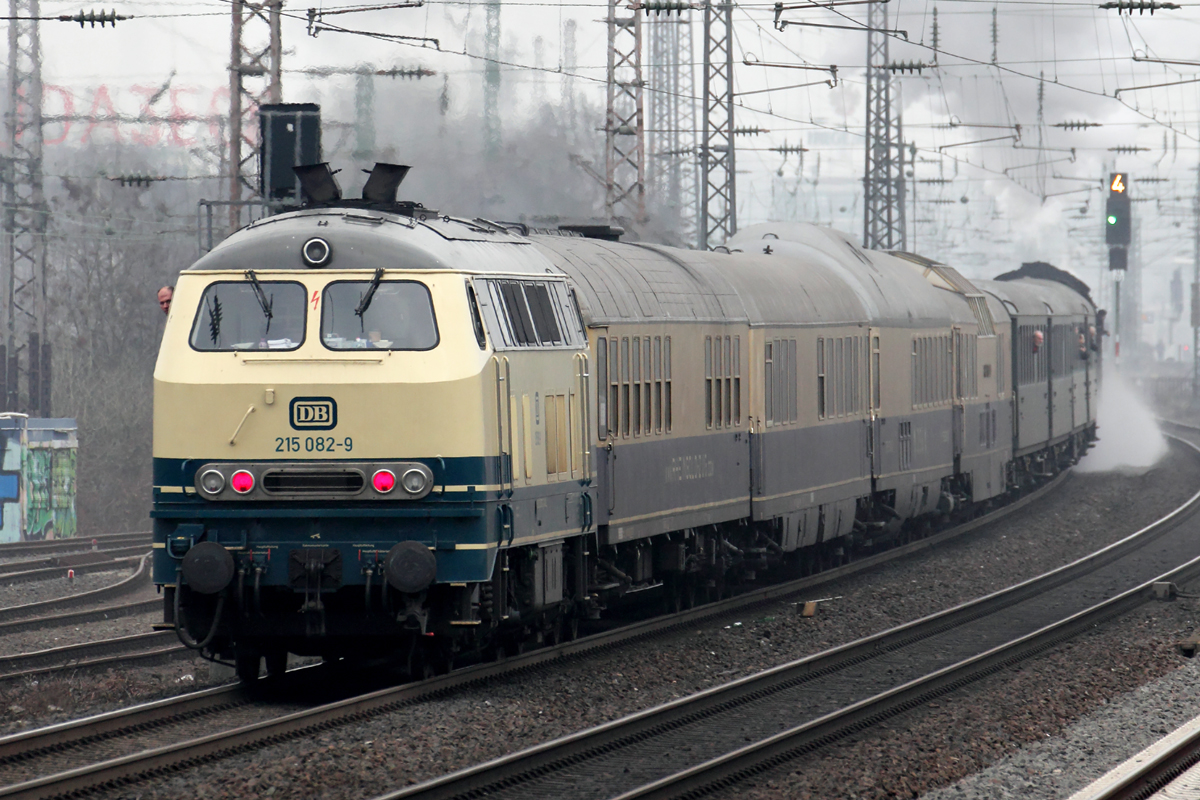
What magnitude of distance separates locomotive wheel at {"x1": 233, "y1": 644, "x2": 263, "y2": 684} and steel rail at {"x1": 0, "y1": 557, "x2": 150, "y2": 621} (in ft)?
23.3

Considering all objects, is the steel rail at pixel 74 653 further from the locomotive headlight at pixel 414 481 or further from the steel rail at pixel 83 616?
the locomotive headlight at pixel 414 481

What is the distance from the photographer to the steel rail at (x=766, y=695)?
918 centimetres

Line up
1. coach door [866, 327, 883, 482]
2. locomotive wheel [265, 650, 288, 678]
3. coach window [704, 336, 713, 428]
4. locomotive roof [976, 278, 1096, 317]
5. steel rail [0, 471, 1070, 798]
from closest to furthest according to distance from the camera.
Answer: steel rail [0, 471, 1070, 798], locomotive wheel [265, 650, 288, 678], coach window [704, 336, 713, 428], coach door [866, 327, 883, 482], locomotive roof [976, 278, 1096, 317]

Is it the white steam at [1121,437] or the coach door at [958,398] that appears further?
the white steam at [1121,437]

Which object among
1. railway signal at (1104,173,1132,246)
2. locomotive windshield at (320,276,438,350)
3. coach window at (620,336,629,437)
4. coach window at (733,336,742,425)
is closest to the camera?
locomotive windshield at (320,276,438,350)

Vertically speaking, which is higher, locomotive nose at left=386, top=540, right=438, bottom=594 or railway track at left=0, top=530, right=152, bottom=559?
locomotive nose at left=386, top=540, right=438, bottom=594

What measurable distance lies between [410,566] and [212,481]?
1.52 m

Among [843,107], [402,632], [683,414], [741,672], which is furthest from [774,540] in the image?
[843,107]

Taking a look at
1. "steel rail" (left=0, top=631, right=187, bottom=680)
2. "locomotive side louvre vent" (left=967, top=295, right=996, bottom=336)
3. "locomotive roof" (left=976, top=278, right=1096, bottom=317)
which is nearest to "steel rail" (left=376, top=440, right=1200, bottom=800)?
"steel rail" (left=0, top=631, right=187, bottom=680)

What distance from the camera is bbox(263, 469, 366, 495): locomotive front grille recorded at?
11258mm

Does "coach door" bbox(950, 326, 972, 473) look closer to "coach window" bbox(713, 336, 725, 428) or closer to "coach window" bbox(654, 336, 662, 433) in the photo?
"coach window" bbox(713, 336, 725, 428)

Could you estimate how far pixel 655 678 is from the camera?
13203 millimetres

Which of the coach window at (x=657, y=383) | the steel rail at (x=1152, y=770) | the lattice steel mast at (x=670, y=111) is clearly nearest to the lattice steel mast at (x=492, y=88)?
the lattice steel mast at (x=670, y=111)

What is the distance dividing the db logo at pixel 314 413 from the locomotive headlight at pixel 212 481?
63 centimetres
